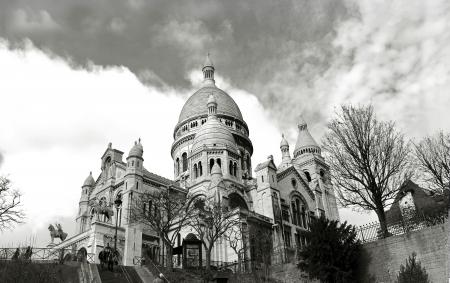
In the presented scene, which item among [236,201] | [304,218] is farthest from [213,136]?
[304,218]

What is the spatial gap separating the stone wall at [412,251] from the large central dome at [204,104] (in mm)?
45121

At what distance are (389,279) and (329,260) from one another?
10.9ft

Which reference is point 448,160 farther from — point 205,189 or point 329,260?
point 205,189

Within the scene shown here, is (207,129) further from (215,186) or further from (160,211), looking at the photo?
(160,211)

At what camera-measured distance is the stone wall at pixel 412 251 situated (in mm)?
20462

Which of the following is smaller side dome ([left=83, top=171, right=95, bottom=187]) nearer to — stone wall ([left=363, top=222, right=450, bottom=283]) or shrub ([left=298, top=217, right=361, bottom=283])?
shrub ([left=298, top=217, right=361, bottom=283])

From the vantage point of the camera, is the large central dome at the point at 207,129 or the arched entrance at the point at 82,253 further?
the large central dome at the point at 207,129

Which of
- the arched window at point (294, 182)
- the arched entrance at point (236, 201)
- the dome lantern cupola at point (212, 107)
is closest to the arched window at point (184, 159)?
the dome lantern cupola at point (212, 107)

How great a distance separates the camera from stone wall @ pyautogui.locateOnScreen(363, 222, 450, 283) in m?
20.5

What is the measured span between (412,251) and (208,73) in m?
63.6

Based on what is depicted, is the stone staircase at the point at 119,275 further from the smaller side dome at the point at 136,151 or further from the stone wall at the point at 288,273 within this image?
the smaller side dome at the point at 136,151

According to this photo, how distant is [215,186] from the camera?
44.9 m

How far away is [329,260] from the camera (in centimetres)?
2248

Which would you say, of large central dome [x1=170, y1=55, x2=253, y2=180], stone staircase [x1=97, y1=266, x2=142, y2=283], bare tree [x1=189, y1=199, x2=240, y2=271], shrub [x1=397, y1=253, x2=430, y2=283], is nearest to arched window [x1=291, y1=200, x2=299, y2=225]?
large central dome [x1=170, y1=55, x2=253, y2=180]
